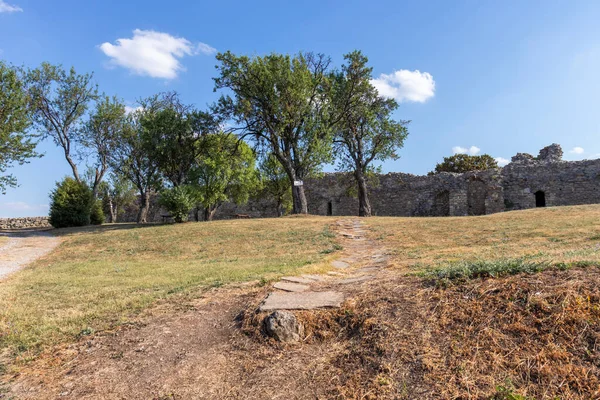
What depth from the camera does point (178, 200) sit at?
20.6m

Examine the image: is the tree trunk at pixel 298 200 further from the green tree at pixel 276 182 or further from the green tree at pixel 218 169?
the green tree at pixel 276 182

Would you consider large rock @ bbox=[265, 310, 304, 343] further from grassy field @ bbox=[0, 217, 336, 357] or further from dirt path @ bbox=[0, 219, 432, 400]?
grassy field @ bbox=[0, 217, 336, 357]

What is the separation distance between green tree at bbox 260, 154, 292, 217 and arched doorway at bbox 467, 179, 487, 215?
13.5 meters

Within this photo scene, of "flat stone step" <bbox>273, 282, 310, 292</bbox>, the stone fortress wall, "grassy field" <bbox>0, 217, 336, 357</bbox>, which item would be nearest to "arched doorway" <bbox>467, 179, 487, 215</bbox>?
the stone fortress wall

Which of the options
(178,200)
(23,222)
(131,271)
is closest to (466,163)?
(178,200)

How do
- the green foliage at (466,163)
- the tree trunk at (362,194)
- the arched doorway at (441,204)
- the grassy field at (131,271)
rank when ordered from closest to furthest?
the grassy field at (131,271) < the tree trunk at (362,194) < the arched doorway at (441,204) < the green foliage at (466,163)

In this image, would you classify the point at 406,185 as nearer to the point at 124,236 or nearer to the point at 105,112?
the point at 124,236

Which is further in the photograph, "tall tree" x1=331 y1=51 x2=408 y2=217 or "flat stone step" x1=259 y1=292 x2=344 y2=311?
"tall tree" x1=331 y1=51 x2=408 y2=217

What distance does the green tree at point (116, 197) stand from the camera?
38031 mm

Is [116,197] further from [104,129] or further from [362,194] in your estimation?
[362,194]

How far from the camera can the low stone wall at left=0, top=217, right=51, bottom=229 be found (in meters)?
33.8

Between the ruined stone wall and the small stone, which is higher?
the ruined stone wall

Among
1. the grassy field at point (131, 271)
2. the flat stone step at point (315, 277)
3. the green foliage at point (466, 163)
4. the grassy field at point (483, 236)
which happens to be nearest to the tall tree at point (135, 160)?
the grassy field at point (131, 271)

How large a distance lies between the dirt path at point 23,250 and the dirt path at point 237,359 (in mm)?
7559
